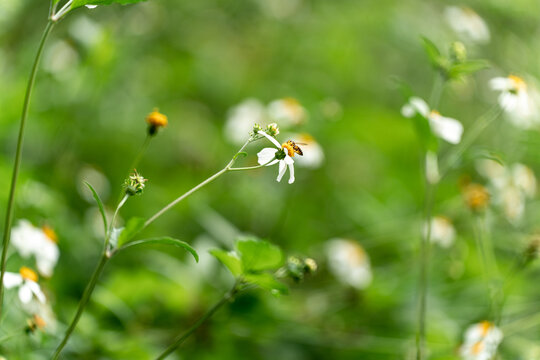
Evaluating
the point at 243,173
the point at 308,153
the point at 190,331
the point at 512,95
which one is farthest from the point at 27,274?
the point at 243,173

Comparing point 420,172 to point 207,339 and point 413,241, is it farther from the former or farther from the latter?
point 207,339

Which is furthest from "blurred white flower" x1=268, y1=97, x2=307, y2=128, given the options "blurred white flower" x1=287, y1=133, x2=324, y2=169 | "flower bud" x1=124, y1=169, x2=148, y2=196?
"flower bud" x1=124, y1=169, x2=148, y2=196

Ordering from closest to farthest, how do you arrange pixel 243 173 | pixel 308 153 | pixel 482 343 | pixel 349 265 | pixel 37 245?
pixel 37 245 → pixel 482 343 → pixel 308 153 → pixel 349 265 → pixel 243 173

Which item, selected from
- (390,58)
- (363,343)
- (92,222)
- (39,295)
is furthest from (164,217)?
(390,58)

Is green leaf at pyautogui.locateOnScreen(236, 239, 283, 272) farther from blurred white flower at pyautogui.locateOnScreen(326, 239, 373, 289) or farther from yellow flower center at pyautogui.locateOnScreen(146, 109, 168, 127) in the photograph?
blurred white flower at pyautogui.locateOnScreen(326, 239, 373, 289)

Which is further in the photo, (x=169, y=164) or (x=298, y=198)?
(x=169, y=164)

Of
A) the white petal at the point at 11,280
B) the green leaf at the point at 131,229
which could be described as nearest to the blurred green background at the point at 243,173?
the white petal at the point at 11,280

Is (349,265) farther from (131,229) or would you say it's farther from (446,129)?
(131,229)
